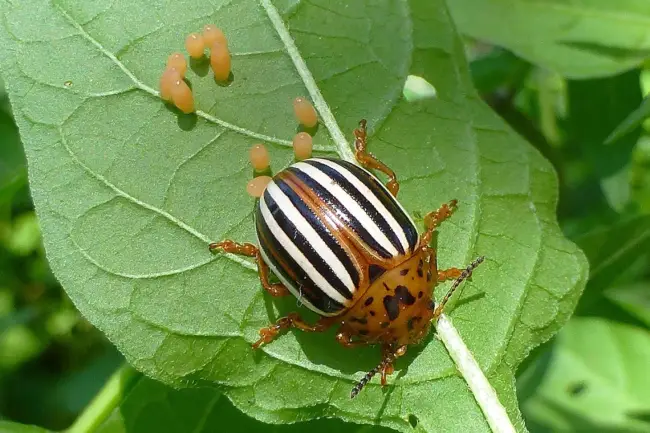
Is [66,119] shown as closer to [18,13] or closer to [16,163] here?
[18,13]

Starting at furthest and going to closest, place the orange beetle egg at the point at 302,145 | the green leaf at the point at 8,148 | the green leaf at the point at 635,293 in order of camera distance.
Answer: the green leaf at the point at 635,293, the green leaf at the point at 8,148, the orange beetle egg at the point at 302,145

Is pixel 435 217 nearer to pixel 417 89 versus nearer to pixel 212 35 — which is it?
pixel 417 89

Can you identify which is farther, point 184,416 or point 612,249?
point 612,249

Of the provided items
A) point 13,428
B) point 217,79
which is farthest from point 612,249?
point 13,428

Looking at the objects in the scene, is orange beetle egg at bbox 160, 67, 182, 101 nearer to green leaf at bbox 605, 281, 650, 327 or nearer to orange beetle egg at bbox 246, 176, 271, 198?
orange beetle egg at bbox 246, 176, 271, 198

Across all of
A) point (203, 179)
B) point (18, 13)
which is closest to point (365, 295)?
point (203, 179)

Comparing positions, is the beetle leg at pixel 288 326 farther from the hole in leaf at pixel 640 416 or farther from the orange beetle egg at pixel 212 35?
the hole in leaf at pixel 640 416

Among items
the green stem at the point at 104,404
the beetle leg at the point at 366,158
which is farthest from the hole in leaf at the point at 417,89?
the green stem at the point at 104,404
